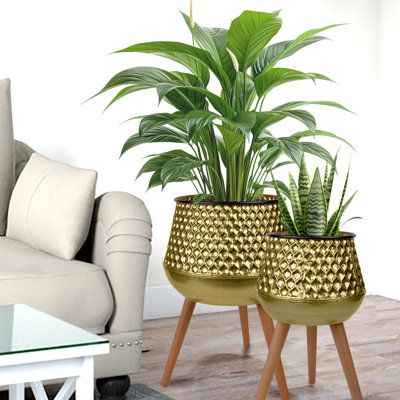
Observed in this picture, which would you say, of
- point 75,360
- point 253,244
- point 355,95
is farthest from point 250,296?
point 355,95

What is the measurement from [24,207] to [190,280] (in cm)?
63

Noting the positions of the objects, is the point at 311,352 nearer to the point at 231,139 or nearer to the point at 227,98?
the point at 231,139

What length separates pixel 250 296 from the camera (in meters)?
2.76

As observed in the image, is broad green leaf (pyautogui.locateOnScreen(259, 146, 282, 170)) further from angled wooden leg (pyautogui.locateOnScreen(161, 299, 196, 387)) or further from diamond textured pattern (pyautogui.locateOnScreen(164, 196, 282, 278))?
angled wooden leg (pyautogui.locateOnScreen(161, 299, 196, 387))

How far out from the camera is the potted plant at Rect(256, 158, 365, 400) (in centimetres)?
246

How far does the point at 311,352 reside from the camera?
114 inches

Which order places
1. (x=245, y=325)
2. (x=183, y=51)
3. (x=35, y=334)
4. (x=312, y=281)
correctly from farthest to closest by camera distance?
(x=245, y=325)
(x=183, y=51)
(x=312, y=281)
(x=35, y=334)

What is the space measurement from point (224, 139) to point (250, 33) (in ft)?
1.06

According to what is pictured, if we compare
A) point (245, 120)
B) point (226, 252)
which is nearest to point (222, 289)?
point (226, 252)

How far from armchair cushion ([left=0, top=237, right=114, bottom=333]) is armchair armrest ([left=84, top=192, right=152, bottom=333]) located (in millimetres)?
31

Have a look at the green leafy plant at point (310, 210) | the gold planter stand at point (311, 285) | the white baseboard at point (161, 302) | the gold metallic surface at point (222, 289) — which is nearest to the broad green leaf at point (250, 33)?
the green leafy plant at point (310, 210)

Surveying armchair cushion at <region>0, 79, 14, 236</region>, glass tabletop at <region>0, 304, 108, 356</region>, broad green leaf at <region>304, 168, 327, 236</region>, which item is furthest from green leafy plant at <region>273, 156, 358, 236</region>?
armchair cushion at <region>0, 79, 14, 236</region>

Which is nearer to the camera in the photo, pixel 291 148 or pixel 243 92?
pixel 291 148

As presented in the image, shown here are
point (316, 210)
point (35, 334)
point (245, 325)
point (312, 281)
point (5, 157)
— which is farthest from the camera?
point (245, 325)
